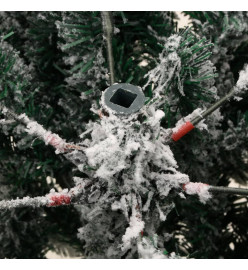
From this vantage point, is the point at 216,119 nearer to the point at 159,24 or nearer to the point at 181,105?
the point at 181,105

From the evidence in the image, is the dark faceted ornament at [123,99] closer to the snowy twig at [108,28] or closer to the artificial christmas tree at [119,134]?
the artificial christmas tree at [119,134]

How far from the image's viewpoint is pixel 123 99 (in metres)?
0.35

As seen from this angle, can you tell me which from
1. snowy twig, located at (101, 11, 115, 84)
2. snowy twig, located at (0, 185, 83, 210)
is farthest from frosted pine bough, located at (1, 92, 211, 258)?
snowy twig, located at (101, 11, 115, 84)

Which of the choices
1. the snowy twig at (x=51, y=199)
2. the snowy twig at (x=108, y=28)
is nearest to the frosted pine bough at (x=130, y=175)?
the snowy twig at (x=51, y=199)

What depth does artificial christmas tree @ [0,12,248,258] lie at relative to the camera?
0.36 metres

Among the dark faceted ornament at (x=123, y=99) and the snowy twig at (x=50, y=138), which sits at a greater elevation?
the dark faceted ornament at (x=123, y=99)

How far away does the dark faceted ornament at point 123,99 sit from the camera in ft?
→ 1.08

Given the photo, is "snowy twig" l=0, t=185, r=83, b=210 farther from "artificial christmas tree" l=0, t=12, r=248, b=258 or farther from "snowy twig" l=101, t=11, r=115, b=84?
"snowy twig" l=101, t=11, r=115, b=84

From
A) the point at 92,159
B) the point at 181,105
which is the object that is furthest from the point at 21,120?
the point at 181,105

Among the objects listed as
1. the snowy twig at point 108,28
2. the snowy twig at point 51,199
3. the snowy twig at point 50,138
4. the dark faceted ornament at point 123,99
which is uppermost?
the snowy twig at point 108,28

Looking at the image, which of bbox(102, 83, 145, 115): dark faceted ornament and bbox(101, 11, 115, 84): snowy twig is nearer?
bbox(102, 83, 145, 115): dark faceted ornament

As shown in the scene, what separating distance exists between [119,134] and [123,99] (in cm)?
4

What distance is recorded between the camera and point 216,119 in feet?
1.78

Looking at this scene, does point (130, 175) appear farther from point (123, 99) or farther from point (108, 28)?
point (108, 28)
